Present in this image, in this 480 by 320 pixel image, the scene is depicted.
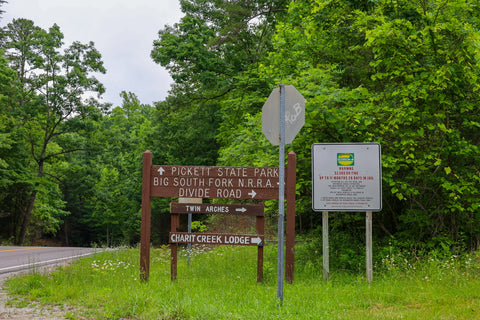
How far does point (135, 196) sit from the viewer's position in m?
35.8

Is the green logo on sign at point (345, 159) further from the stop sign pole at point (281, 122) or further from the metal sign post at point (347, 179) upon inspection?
the stop sign pole at point (281, 122)

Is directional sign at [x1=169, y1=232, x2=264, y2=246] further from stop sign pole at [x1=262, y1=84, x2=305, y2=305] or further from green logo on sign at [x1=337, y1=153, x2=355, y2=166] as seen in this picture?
green logo on sign at [x1=337, y1=153, x2=355, y2=166]

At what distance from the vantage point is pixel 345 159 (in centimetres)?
830

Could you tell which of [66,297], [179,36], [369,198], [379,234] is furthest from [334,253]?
[179,36]

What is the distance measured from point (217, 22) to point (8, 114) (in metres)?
16.1

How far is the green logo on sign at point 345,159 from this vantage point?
8.27 m

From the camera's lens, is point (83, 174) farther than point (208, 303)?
Yes

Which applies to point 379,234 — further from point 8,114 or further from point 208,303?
point 8,114

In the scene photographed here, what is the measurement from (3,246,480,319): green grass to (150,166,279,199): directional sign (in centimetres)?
155

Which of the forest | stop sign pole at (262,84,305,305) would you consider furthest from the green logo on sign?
stop sign pole at (262,84,305,305)

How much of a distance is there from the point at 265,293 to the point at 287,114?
276 cm

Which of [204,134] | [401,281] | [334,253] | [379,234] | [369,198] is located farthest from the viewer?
[204,134]

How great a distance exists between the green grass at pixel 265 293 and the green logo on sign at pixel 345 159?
192cm

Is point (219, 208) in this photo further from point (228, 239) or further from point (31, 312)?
point (31, 312)
